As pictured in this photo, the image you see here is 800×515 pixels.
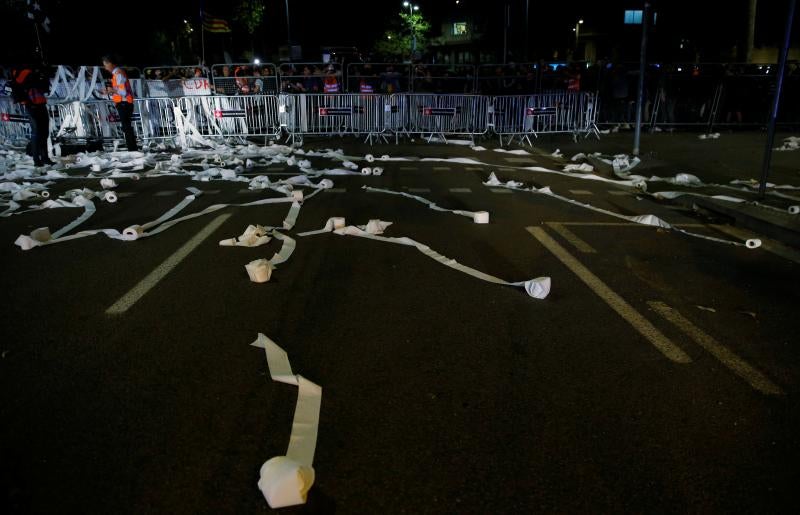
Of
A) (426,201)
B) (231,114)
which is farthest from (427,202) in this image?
(231,114)

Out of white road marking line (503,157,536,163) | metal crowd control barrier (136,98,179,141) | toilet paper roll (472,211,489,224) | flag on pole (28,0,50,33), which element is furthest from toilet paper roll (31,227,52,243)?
flag on pole (28,0,50,33)

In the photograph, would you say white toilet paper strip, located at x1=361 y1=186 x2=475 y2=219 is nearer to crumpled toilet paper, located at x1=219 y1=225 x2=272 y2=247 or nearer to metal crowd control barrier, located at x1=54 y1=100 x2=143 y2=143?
crumpled toilet paper, located at x1=219 y1=225 x2=272 y2=247

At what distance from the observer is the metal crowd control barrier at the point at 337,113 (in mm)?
16734

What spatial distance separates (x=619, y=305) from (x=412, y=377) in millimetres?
2027

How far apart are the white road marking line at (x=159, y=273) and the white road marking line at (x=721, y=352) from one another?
4111 millimetres

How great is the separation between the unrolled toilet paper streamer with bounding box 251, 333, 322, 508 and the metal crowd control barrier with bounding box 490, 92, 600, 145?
13.9m

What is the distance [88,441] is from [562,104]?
1643cm

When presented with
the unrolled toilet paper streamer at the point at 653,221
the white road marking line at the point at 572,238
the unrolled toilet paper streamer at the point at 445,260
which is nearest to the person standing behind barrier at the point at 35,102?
the unrolled toilet paper streamer at the point at 445,260

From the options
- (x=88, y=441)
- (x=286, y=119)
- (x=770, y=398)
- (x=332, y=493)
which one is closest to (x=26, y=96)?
(x=286, y=119)

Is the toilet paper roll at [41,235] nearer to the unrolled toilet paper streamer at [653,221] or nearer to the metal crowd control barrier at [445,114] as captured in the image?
the unrolled toilet paper streamer at [653,221]

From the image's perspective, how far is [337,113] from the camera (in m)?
16.8

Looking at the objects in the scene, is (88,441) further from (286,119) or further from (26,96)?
(286,119)

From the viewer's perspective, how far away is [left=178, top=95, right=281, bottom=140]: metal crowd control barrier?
16125 mm

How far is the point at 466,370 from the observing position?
3482mm
